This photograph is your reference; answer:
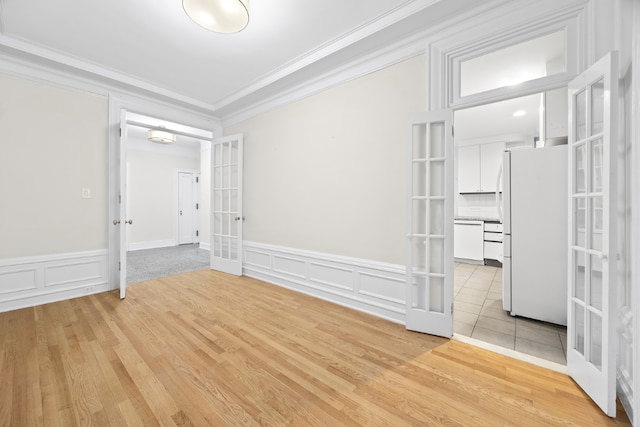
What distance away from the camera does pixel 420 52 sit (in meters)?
2.46

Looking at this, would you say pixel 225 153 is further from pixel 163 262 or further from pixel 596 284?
pixel 596 284

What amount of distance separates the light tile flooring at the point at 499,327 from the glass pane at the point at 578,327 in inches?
14.4

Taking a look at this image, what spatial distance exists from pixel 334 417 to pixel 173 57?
3.82 meters

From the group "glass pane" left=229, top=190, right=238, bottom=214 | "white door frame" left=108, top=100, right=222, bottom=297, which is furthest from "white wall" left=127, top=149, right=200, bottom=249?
"glass pane" left=229, top=190, right=238, bottom=214

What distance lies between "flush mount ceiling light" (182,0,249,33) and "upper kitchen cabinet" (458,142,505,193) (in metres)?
5.66

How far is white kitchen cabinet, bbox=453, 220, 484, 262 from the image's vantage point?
17.6ft

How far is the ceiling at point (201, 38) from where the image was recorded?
7.41 ft

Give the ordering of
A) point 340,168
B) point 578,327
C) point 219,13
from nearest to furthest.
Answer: point 578,327 → point 219,13 → point 340,168

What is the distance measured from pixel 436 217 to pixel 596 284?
1081 millimetres

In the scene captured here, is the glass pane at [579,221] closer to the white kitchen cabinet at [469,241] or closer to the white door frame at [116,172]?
the white kitchen cabinet at [469,241]

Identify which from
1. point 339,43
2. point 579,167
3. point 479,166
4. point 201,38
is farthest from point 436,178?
point 479,166

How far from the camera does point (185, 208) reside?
7.55m

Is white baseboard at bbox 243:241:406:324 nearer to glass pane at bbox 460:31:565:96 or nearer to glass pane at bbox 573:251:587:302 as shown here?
glass pane at bbox 573:251:587:302

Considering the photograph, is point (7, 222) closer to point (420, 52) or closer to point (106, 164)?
point (106, 164)
